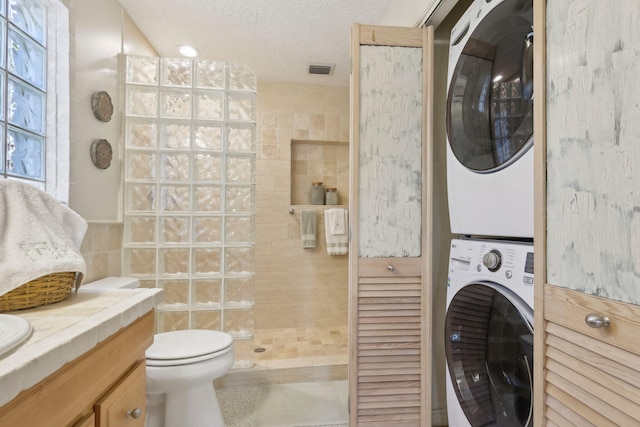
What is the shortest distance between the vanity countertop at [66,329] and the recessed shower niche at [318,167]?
201 centimetres

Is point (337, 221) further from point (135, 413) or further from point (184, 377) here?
point (135, 413)

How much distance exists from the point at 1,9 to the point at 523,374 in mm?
2156

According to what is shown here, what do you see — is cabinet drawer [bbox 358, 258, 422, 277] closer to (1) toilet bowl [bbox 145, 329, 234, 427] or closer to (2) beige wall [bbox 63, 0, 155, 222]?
(1) toilet bowl [bbox 145, 329, 234, 427]

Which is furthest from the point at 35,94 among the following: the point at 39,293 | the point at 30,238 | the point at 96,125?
the point at 39,293

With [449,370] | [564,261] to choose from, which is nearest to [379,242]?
[449,370]

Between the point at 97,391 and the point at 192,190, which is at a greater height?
the point at 192,190

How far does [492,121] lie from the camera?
953 millimetres

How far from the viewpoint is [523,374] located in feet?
2.69

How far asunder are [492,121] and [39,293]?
1.36m

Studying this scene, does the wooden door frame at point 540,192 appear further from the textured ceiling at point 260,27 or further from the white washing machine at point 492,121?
the textured ceiling at point 260,27

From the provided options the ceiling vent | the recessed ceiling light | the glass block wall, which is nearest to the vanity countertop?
the glass block wall

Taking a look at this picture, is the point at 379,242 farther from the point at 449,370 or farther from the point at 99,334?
the point at 99,334

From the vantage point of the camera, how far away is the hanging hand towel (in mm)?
2672

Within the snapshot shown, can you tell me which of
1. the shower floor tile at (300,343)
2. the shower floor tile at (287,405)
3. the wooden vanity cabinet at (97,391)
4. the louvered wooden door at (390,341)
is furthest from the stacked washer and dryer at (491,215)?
the shower floor tile at (300,343)
